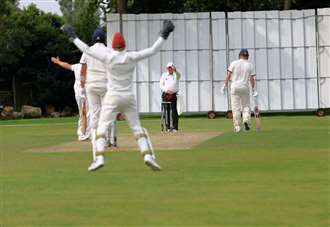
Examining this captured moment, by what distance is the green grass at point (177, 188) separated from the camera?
388 inches

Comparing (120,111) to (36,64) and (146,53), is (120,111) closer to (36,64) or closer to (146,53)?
(146,53)

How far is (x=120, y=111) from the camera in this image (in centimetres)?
1454

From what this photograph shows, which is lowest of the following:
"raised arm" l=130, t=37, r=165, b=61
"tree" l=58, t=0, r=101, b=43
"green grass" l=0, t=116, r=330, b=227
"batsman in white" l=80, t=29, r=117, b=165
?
"green grass" l=0, t=116, r=330, b=227

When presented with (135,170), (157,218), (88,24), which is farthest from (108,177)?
(88,24)

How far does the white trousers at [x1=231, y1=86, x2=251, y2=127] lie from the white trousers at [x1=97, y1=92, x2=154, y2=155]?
10.8 meters

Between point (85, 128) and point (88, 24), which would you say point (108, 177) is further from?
point (88, 24)

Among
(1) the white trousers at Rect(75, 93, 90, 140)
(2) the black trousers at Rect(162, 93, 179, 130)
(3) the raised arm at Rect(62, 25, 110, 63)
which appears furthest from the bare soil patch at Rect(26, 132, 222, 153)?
(3) the raised arm at Rect(62, 25, 110, 63)

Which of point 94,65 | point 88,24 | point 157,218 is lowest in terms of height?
point 157,218

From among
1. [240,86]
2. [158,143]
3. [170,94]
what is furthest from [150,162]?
[170,94]

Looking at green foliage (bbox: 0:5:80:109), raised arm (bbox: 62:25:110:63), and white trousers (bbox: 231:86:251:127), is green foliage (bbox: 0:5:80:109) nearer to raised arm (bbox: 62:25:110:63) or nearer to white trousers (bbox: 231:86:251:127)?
Answer: white trousers (bbox: 231:86:251:127)

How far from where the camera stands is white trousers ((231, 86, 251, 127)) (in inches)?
994

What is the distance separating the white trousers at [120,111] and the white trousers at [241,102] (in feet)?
35.5

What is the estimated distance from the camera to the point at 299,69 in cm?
3822

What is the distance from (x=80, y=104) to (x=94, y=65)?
5808 mm
